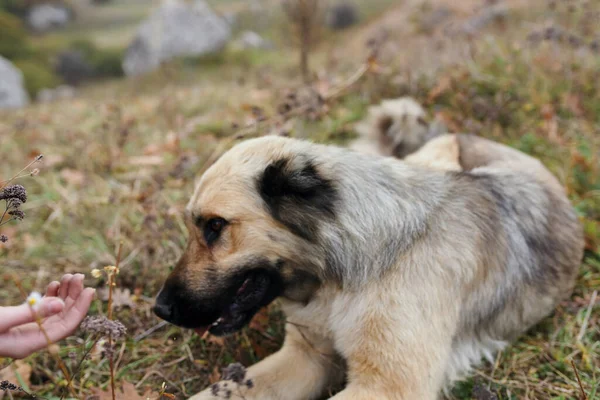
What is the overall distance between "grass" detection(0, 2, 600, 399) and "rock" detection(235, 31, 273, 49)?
9.01 meters

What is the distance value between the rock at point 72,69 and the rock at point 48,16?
4.42 m

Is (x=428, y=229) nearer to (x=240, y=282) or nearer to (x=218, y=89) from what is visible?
(x=240, y=282)

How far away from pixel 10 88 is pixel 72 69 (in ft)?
16.9

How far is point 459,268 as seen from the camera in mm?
2496

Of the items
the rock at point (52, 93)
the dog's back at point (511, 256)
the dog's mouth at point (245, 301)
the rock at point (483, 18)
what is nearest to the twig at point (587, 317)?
the dog's back at point (511, 256)

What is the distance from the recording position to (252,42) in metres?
16.1

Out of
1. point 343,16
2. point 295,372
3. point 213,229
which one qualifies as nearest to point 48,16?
point 343,16

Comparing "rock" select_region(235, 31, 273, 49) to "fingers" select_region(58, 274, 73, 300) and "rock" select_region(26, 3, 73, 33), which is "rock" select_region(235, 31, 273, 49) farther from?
"fingers" select_region(58, 274, 73, 300)

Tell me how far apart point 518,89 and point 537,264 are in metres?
2.89

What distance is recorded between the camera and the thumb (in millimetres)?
1828

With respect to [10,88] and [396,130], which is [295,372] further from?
[10,88]

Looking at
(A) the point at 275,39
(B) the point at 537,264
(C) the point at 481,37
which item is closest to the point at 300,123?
(B) the point at 537,264

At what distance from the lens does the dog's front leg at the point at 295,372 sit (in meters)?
2.48

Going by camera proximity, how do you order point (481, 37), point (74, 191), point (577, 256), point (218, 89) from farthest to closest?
point (218, 89) < point (481, 37) < point (74, 191) < point (577, 256)
